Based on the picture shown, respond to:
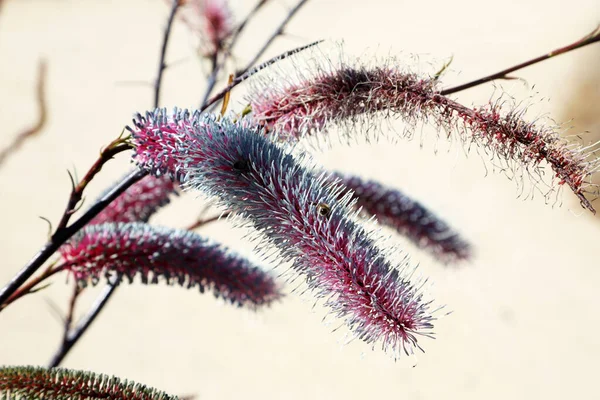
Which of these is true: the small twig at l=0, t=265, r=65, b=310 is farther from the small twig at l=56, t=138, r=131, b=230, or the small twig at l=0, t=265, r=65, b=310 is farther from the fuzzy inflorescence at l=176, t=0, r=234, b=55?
the fuzzy inflorescence at l=176, t=0, r=234, b=55

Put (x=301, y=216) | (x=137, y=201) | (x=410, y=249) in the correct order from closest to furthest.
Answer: (x=301, y=216) < (x=137, y=201) < (x=410, y=249)

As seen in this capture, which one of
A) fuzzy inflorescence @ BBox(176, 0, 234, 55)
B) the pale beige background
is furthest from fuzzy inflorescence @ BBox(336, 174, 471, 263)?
fuzzy inflorescence @ BBox(176, 0, 234, 55)

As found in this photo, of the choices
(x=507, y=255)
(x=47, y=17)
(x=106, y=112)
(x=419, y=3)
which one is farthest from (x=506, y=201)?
(x=47, y=17)

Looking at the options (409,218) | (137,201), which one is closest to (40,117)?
(137,201)

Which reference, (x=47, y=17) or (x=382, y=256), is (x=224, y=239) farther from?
(x=47, y=17)

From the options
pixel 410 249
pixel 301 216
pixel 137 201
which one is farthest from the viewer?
pixel 410 249

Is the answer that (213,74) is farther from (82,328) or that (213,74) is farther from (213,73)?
(82,328)
